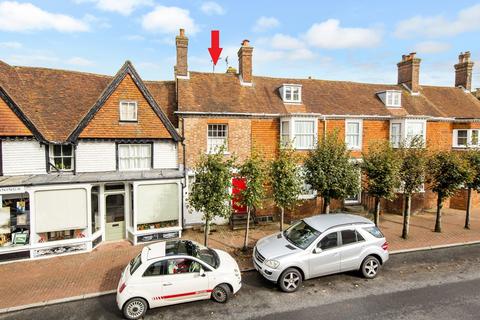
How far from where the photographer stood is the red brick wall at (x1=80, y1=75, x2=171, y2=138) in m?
14.9

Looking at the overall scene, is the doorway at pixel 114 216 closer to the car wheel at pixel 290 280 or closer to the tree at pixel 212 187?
the tree at pixel 212 187

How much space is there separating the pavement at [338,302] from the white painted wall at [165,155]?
775 cm

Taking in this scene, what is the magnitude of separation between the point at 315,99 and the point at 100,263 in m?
16.8

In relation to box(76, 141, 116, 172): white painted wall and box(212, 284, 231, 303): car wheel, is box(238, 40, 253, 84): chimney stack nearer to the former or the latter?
box(76, 141, 116, 172): white painted wall

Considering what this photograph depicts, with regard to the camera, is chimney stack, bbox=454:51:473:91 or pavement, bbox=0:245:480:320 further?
chimney stack, bbox=454:51:473:91

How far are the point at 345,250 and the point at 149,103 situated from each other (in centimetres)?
1224

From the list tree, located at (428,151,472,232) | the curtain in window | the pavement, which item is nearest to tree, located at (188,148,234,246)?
the pavement

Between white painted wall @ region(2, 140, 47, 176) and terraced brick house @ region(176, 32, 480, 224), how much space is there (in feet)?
23.5

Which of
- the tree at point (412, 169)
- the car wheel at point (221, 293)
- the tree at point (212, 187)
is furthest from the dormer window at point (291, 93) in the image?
the car wheel at point (221, 293)

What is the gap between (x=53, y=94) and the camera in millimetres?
15883

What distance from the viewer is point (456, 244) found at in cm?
1430

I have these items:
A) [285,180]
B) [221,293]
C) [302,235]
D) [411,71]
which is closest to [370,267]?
[302,235]

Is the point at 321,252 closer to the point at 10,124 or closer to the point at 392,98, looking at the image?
the point at 10,124

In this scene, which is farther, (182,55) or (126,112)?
(182,55)
